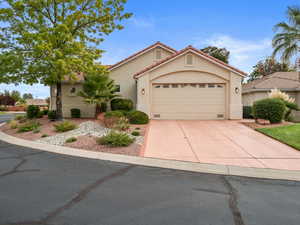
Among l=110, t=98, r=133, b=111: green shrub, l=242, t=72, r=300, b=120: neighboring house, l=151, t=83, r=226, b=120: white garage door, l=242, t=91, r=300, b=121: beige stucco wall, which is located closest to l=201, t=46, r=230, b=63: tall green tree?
l=242, t=72, r=300, b=120: neighboring house

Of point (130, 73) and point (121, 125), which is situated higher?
point (130, 73)

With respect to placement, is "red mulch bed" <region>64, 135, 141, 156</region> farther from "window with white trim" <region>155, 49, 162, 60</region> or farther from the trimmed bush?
"window with white trim" <region>155, 49, 162, 60</region>

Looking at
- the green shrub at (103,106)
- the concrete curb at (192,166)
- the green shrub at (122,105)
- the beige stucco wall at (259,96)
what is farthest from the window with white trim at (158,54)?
the concrete curb at (192,166)

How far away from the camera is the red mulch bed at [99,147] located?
6.51 m

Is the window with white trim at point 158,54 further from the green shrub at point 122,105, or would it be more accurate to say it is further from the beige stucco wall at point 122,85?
the green shrub at point 122,105

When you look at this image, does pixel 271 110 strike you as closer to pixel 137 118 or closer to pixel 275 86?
pixel 275 86

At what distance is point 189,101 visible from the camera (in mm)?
13195

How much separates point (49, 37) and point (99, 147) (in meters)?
7.41

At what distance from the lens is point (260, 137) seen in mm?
8391

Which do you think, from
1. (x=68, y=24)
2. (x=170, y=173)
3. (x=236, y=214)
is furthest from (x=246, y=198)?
(x=68, y=24)

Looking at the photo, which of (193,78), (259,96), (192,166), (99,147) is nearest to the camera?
(192,166)

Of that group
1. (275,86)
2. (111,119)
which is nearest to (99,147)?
(111,119)

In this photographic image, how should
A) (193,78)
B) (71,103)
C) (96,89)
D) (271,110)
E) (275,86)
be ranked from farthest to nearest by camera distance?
(275,86) < (71,103) < (193,78) < (96,89) < (271,110)

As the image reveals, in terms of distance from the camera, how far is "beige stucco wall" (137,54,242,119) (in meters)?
12.9
